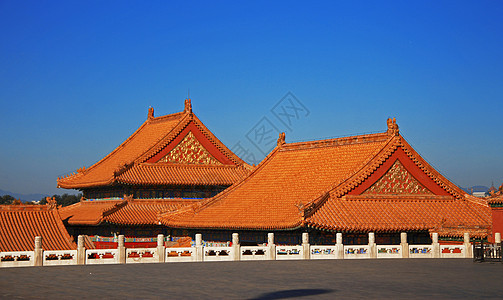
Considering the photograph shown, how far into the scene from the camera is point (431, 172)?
3494cm

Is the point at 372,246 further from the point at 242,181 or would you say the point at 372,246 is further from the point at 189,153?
the point at 189,153

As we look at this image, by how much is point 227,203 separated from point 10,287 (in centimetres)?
1944

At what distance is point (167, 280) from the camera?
68.7ft

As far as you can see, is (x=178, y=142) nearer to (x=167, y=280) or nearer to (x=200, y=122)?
(x=200, y=122)

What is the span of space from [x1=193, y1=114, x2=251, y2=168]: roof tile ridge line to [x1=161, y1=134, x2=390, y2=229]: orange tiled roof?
7.34 metres

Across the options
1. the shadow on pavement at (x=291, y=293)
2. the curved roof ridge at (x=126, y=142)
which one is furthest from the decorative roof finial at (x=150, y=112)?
the shadow on pavement at (x=291, y=293)

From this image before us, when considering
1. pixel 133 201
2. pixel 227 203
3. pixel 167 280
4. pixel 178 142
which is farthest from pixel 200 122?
pixel 167 280

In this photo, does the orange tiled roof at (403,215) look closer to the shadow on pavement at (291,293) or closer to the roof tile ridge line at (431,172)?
the roof tile ridge line at (431,172)

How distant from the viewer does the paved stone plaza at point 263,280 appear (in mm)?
17500

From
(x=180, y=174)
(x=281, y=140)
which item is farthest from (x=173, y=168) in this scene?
(x=281, y=140)

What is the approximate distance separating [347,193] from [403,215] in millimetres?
2438

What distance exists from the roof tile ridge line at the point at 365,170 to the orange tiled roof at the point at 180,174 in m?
14.3

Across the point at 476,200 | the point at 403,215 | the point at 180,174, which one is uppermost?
the point at 180,174

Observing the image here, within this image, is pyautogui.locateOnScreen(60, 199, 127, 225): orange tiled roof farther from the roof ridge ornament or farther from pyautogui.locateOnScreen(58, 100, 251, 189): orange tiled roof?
the roof ridge ornament
